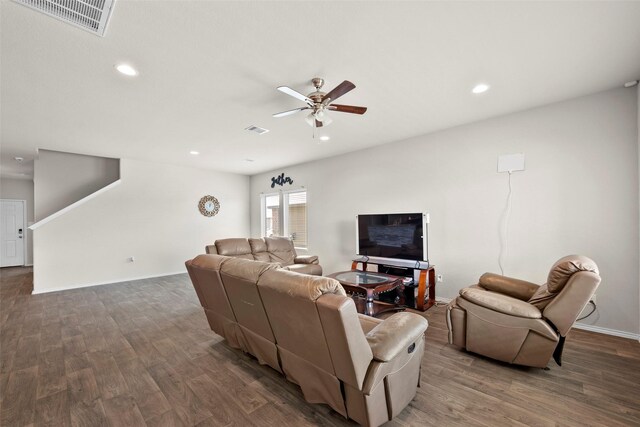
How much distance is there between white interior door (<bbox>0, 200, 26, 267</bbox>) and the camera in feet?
23.8

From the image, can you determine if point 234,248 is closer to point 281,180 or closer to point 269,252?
point 269,252

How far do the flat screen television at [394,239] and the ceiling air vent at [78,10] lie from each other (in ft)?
12.4

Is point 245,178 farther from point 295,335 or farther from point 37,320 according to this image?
point 295,335

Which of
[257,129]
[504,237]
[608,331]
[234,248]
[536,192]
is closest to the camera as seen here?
[608,331]

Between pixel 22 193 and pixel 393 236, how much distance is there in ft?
34.8

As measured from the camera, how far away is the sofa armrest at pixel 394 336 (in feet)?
4.77

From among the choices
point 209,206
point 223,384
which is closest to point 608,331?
point 223,384

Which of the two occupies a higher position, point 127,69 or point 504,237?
point 127,69

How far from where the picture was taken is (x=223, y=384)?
206cm

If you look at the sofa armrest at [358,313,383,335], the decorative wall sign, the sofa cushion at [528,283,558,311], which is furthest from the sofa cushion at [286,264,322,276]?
the sofa cushion at [528,283,558,311]

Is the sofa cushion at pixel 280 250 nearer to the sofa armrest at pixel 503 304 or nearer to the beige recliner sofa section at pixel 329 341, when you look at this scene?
the beige recliner sofa section at pixel 329 341

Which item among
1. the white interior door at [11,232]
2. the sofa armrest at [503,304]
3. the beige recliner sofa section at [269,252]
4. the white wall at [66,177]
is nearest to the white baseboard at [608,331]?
the sofa armrest at [503,304]

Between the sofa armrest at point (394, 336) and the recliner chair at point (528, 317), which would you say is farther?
the recliner chair at point (528, 317)

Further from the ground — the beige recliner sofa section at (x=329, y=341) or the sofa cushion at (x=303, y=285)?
the sofa cushion at (x=303, y=285)
